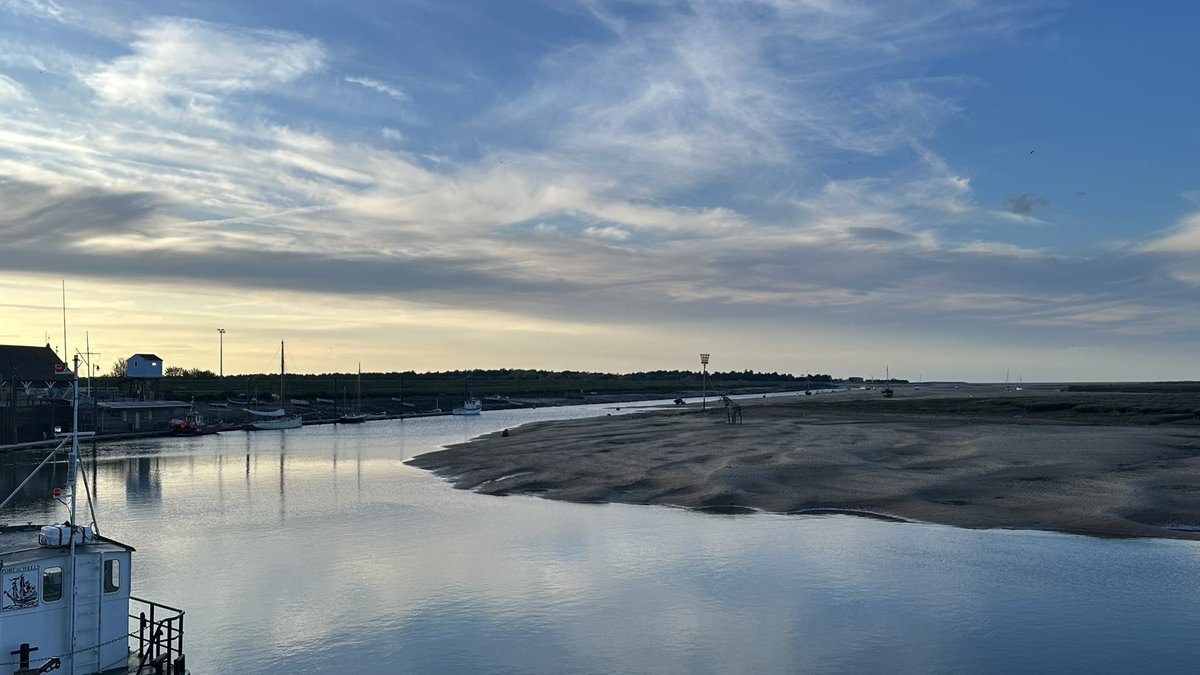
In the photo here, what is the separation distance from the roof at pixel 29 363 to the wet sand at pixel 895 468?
74073mm

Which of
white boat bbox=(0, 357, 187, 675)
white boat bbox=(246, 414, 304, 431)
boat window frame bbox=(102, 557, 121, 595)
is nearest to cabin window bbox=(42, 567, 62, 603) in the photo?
white boat bbox=(0, 357, 187, 675)

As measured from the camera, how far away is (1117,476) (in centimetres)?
5494

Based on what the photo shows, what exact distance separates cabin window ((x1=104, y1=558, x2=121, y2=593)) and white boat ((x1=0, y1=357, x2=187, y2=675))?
0.9 inches

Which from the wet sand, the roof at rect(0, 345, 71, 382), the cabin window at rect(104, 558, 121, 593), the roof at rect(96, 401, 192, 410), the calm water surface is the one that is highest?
the roof at rect(0, 345, 71, 382)

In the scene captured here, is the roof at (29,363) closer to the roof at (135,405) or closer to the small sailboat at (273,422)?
the roof at (135,405)

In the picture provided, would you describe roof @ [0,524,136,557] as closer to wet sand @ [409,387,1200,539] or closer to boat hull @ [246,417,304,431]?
wet sand @ [409,387,1200,539]

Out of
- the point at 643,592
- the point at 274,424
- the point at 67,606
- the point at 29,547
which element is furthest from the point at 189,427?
the point at 67,606

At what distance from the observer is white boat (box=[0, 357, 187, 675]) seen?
20781 mm

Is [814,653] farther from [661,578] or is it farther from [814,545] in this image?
[814,545]

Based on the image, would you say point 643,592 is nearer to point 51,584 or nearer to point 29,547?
point 51,584

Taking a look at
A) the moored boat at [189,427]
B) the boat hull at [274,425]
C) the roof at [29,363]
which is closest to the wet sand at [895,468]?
the moored boat at [189,427]

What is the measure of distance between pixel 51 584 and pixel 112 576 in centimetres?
137

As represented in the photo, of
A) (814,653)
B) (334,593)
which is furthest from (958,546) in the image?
(334,593)

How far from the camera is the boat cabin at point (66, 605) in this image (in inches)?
818
